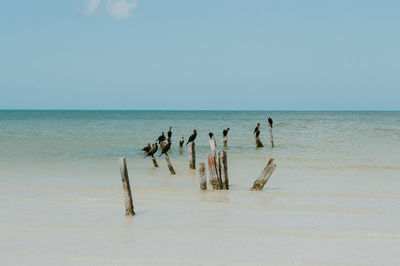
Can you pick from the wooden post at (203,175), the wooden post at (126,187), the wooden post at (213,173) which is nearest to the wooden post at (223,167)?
the wooden post at (213,173)

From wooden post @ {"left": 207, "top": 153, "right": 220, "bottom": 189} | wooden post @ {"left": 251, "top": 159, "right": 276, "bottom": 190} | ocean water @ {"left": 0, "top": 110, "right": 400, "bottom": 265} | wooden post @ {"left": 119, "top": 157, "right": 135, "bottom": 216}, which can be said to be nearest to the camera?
ocean water @ {"left": 0, "top": 110, "right": 400, "bottom": 265}

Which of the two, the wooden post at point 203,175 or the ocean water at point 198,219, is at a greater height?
the wooden post at point 203,175

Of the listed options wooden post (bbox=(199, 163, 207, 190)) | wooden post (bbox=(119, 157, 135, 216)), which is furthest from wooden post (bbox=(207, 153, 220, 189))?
wooden post (bbox=(119, 157, 135, 216))

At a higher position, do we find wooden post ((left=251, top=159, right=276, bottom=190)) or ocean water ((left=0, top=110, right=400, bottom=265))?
wooden post ((left=251, top=159, right=276, bottom=190))

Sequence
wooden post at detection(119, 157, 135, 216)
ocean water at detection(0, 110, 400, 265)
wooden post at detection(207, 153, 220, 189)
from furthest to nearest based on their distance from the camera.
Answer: wooden post at detection(207, 153, 220, 189)
wooden post at detection(119, 157, 135, 216)
ocean water at detection(0, 110, 400, 265)

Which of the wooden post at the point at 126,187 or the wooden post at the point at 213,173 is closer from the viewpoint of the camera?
the wooden post at the point at 126,187

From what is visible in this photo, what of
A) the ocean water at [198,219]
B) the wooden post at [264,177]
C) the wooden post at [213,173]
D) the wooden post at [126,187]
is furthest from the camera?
the wooden post at [264,177]

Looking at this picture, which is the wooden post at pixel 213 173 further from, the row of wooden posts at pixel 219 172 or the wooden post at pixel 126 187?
the wooden post at pixel 126 187

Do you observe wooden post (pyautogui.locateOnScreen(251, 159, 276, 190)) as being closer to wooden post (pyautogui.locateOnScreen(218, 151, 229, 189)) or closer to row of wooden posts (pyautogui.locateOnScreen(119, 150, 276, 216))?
row of wooden posts (pyautogui.locateOnScreen(119, 150, 276, 216))

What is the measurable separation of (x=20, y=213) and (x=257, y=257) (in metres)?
5.81

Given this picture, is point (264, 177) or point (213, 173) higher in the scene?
point (213, 173)

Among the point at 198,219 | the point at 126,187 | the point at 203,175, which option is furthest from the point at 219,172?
the point at 126,187

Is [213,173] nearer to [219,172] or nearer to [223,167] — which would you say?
[219,172]

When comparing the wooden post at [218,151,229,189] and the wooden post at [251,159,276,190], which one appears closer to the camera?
the wooden post at [218,151,229,189]
